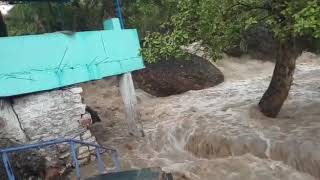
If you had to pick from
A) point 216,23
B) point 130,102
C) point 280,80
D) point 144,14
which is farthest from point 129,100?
point 144,14

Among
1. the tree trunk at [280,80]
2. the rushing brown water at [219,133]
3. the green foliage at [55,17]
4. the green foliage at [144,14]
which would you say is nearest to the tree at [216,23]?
the tree trunk at [280,80]

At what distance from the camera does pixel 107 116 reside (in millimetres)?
15789

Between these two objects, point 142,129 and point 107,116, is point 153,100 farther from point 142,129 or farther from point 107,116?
point 142,129

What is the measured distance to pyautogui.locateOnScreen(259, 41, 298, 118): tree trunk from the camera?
1200 cm

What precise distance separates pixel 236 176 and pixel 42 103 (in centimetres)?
460

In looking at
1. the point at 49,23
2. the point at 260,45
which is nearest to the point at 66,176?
the point at 49,23

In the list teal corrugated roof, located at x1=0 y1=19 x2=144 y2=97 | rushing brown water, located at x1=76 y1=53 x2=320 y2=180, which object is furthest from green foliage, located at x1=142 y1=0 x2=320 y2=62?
rushing brown water, located at x1=76 y1=53 x2=320 y2=180

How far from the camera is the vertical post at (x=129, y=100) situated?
1252cm

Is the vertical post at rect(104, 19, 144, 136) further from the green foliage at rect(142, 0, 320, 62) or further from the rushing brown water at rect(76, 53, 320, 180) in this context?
the green foliage at rect(142, 0, 320, 62)

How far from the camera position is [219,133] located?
475 inches

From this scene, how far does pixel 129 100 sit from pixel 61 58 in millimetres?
3054

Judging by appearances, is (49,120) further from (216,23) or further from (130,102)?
(216,23)

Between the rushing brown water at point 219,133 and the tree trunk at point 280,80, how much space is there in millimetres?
301

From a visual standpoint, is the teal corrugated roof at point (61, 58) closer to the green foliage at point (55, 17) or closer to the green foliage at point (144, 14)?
the green foliage at point (144, 14)
